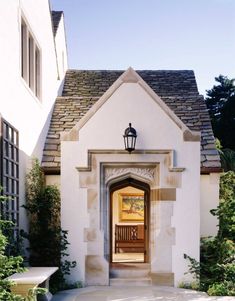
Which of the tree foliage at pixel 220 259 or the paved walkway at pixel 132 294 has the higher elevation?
the tree foliage at pixel 220 259

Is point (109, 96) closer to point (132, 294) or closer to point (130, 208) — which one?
point (132, 294)

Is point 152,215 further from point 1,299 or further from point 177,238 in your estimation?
point 1,299

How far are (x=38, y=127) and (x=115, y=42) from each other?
4.43 metres

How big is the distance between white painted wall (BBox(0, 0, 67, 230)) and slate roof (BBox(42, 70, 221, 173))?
365mm

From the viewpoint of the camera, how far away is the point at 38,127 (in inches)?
441

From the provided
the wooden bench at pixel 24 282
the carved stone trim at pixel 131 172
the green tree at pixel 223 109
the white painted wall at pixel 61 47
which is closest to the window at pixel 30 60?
the carved stone trim at pixel 131 172

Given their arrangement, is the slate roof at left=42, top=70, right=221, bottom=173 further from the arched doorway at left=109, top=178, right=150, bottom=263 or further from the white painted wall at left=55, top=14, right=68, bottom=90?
the arched doorway at left=109, top=178, right=150, bottom=263

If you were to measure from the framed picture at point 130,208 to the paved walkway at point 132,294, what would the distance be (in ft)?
28.8

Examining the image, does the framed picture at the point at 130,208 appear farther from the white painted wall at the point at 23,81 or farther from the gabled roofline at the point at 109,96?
Result: the gabled roofline at the point at 109,96

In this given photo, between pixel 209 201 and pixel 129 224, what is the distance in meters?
5.69

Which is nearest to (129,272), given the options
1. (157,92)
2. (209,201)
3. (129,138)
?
(209,201)

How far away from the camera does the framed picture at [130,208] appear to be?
60.6ft

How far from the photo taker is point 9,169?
28.1 feet

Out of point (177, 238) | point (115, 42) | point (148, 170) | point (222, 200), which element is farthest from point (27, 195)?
point (115, 42)
